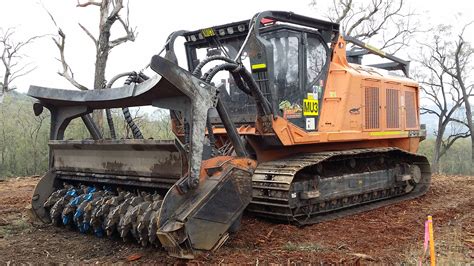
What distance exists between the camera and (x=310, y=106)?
7.42 meters

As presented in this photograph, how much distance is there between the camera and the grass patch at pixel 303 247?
18.9 ft

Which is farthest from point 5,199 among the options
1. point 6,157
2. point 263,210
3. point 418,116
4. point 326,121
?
point 6,157

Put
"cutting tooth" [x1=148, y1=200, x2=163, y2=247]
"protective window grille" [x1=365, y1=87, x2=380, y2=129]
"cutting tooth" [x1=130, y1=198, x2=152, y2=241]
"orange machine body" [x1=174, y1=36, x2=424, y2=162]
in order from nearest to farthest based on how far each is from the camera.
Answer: "cutting tooth" [x1=148, y1=200, x2=163, y2=247] < "cutting tooth" [x1=130, y1=198, x2=152, y2=241] < "orange machine body" [x1=174, y1=36, x2=424, y2=162] < "protective window grille" [x1=365, y1=87, x2=380, y2=129]

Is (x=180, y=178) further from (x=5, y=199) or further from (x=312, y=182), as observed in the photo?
(x=5, y=199)

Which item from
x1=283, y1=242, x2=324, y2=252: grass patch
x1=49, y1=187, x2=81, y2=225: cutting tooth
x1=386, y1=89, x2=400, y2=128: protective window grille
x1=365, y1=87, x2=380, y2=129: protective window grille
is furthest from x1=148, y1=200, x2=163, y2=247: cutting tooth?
x1=386, y1=89, x2=400, y2=128: protective window grille

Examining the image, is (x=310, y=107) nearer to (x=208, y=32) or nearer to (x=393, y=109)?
(x=208, y=32)

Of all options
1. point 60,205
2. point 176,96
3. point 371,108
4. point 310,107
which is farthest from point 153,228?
point 371,108

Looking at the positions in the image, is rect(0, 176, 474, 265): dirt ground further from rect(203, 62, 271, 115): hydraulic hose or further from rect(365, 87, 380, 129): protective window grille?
rect(203, 62, 271, 115): hydraulic hose

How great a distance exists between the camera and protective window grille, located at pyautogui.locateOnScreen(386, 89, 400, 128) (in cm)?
905

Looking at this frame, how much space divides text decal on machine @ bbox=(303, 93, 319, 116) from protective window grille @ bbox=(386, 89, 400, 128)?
2054mm

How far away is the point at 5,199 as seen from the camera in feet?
32.0

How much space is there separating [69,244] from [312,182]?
A: 3286 mm

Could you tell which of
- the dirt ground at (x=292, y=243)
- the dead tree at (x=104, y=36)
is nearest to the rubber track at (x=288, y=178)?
the dirt ground at (x=292, y=243)

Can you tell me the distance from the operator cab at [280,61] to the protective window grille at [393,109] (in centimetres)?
183
